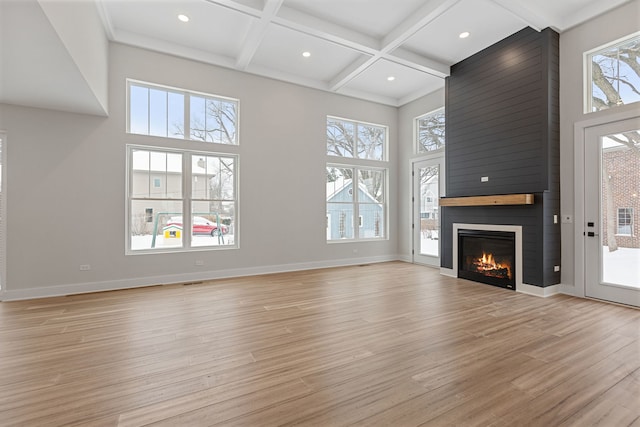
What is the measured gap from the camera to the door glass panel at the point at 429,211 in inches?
248

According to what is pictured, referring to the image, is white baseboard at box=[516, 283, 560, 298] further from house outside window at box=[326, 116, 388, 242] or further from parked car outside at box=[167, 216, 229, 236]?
parked car outside at box=[167, 216, 229, 236]

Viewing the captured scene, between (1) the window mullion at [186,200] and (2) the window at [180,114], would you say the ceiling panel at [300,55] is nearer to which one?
(2) the window at [180,114]

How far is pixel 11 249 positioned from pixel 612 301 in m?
7.92

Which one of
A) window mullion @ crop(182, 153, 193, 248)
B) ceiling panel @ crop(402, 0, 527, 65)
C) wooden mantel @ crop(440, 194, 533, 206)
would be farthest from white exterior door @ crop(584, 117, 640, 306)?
window mullion @ crop(182, 153, 193, 248)

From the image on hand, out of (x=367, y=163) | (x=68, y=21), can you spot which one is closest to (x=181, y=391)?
(x=68, y=21)

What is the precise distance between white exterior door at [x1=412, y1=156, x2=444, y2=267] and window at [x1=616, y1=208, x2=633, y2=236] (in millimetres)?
2782

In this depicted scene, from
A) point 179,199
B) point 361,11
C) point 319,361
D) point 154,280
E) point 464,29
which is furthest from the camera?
point 179,199

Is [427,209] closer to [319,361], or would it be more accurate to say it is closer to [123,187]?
[319,361]

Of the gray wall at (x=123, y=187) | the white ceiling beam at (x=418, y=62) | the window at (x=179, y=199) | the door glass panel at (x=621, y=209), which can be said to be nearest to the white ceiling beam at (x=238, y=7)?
the gray wall at (x=123, y=187)

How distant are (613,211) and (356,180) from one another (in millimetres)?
4308

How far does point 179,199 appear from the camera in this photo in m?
4.98

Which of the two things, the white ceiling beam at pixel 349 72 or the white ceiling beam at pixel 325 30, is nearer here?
the white ceiling beam at pixel 325 30

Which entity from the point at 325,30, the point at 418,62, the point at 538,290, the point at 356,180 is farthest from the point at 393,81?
the point at 538,290

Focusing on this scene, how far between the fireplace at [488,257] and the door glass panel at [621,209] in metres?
1.03
